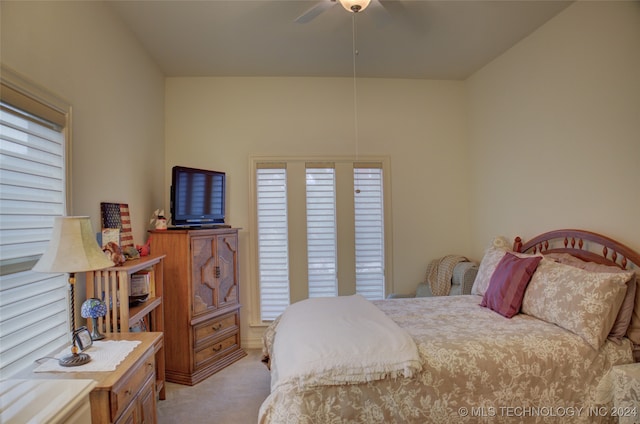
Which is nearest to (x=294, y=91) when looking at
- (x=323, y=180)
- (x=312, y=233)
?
(x=323, y=180)

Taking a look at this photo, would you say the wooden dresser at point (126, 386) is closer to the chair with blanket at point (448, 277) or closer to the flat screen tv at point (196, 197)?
the flat screen tv at point (196, 197)

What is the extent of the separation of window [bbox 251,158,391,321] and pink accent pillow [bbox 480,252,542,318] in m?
1.39

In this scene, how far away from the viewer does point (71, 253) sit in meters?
1.44

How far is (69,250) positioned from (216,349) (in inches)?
79.9

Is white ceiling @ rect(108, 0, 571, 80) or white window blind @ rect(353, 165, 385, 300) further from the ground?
white ceiling @ rect(108, 0, 571, 80)

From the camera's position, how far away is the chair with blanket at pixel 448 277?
10.6 feet

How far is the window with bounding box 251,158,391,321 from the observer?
3691 millimetres

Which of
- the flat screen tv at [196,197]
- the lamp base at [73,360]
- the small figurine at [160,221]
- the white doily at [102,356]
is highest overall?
the flat screen tv at [196,197]

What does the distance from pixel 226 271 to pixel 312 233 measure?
1055 mm

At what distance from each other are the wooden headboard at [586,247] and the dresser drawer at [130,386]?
296cm

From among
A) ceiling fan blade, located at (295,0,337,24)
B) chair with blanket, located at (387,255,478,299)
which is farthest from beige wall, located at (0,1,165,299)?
chair with blanket, located at (387,255,478,299)

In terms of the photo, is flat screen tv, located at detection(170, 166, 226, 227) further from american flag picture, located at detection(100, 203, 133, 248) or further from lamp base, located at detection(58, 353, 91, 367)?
lamp base, located at detection(58, 353, 91, 367)

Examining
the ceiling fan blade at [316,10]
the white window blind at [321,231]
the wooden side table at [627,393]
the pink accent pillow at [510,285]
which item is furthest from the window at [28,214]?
the wooden side table at [627,393]

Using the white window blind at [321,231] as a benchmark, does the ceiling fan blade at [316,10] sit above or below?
above
